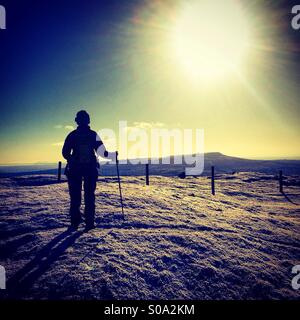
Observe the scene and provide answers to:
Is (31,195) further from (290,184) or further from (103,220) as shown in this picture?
(290,184)

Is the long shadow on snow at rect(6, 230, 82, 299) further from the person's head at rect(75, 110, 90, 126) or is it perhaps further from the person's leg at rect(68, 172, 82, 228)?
the person's head at rect(75, 110, 90, 126)

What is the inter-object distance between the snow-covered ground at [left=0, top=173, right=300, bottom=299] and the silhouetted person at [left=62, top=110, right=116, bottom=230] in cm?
56

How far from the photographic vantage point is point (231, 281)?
4055mm

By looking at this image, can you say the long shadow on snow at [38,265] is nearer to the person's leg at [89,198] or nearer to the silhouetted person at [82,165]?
the person's leg at [89,198]

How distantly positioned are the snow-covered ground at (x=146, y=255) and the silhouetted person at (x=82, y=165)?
56cm

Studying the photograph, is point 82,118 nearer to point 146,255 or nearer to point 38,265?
point 38,265

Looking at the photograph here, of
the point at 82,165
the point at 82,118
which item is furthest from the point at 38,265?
the point at 82,118

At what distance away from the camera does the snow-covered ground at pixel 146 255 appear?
3711 mm

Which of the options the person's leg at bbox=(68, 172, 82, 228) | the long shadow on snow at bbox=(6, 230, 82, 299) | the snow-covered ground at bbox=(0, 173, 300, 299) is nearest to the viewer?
the long shadow on snow at bbox=(6, 230, 82, 299)

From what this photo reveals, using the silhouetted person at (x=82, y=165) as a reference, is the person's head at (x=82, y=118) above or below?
above

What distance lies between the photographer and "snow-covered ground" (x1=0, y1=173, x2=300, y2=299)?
3.71 m

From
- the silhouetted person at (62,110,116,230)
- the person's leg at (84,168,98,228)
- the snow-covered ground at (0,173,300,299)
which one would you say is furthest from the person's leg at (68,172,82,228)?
the snow-covered ground at (0,173,300,299)

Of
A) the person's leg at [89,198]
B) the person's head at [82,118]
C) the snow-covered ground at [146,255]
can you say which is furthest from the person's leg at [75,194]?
the person's head at [82,118]
